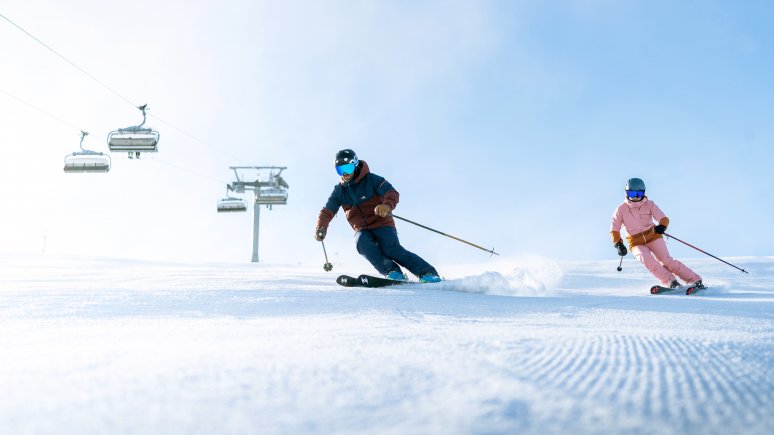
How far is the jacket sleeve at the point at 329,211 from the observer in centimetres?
578

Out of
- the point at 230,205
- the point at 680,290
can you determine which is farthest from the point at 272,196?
the point at 680,290

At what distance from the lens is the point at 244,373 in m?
1.24

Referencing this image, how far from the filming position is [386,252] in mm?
5637

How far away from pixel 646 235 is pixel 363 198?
403cm

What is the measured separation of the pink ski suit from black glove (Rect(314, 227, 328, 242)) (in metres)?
4.08

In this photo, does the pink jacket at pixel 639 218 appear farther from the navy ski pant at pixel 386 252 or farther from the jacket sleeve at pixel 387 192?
the jacket sleeve at pixel 387 192

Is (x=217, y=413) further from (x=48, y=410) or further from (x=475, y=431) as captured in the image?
(x=475, y=431)

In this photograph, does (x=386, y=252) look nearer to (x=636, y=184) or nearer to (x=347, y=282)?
(x=347, y=282)

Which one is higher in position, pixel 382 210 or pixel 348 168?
pixel 348 168

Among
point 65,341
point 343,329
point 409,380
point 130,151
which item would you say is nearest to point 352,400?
point 409,380

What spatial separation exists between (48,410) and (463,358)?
34.6 inches

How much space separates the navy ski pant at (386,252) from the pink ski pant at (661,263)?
3.46 metres

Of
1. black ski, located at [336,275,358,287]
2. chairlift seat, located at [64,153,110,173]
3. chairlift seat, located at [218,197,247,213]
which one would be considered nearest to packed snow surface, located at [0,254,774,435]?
black ski, located at [336,275,358,287]

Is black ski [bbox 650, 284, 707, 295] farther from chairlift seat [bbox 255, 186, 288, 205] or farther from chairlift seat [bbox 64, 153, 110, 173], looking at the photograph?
chairlift seat [bbox 255, 186, 288, 205]
